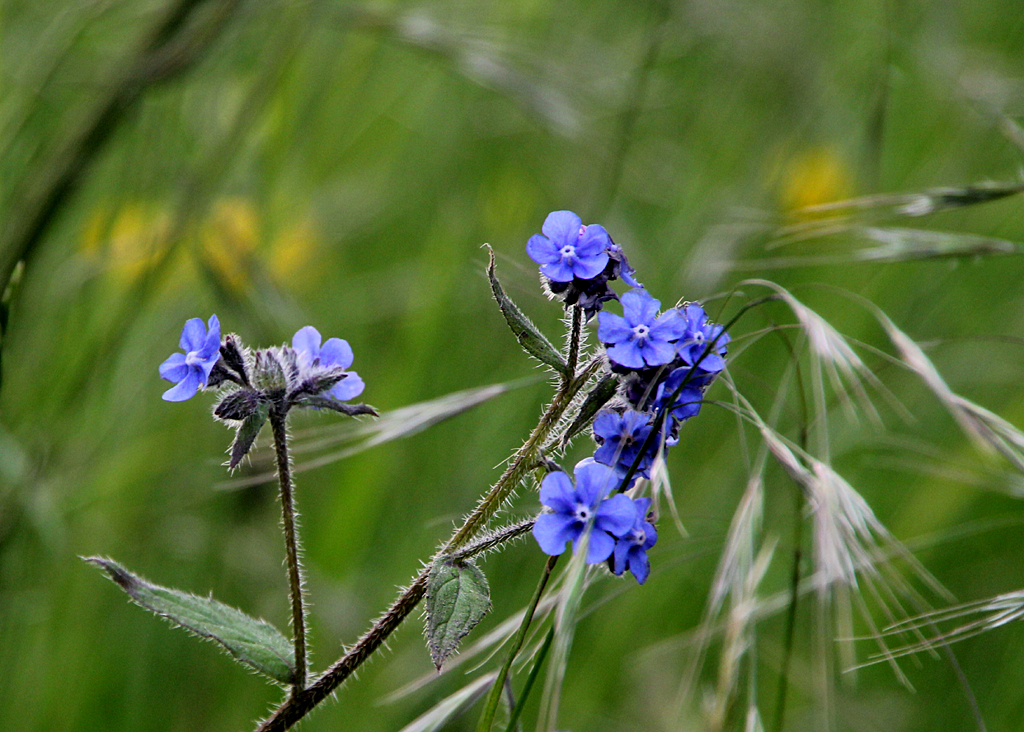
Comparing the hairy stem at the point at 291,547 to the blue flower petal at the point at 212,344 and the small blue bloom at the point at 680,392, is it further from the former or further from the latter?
the small blue bloom at the point at 680,392

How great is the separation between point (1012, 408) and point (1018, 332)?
0.24m

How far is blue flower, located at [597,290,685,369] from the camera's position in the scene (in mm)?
1200

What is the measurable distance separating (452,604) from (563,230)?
0.54 meters

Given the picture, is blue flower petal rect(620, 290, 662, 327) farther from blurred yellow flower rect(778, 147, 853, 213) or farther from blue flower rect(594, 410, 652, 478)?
blurred yellow flower rect(778, 147, 853, 213)

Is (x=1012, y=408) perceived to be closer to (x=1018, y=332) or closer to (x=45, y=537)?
(x=1018, y=332)

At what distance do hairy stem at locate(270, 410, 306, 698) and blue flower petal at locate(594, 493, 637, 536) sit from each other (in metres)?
0.48

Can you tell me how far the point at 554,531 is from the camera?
1151 mm

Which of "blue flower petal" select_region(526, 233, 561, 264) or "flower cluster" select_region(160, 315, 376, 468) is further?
"flower cluster" select_region(160, 315, 376, 468)

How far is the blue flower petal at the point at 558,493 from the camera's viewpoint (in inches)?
46.3

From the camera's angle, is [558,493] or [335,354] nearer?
[558,493]

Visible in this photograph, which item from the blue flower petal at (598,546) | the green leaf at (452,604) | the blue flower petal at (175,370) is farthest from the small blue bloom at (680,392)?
the blue flower petal at (175,370)

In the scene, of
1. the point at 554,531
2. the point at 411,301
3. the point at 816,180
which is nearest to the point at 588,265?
the point at 554,531

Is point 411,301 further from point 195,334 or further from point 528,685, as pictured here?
point 528,685

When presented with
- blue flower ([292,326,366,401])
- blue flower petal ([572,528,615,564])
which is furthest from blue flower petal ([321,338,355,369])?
blue flower petal ([572,528,615,564])
